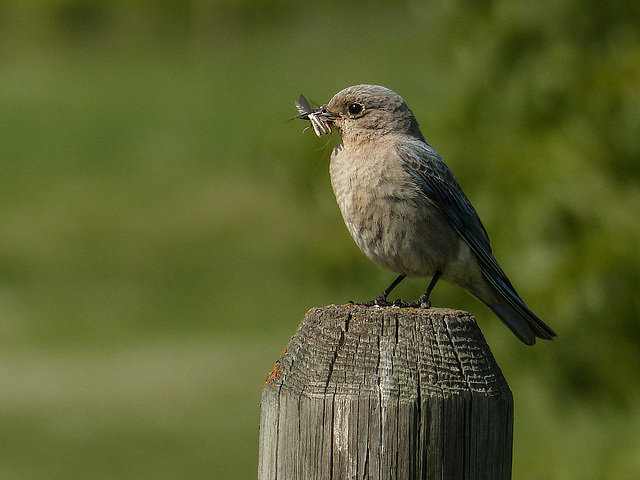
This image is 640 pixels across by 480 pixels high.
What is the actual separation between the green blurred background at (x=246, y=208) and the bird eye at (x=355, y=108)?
103 cm

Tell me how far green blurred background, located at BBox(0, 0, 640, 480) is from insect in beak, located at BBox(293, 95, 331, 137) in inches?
40.0

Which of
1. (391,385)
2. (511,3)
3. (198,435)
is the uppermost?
(511,3)

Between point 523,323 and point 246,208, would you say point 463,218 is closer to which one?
point 523,323

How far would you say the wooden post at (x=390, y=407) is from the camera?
242 cm

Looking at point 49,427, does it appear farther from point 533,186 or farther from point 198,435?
point 533,186

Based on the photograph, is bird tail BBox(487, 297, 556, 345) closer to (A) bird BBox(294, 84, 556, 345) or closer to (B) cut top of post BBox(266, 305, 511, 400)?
(A) bird BBox(294, 84, 556, 345)

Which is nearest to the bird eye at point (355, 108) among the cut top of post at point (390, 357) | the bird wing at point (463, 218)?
the bird wing at point (463, 218)

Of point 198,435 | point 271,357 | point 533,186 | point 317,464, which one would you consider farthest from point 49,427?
point 317,464

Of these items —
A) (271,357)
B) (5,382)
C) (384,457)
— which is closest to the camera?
(384,457)

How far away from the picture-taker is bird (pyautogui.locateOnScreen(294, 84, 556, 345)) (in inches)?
175

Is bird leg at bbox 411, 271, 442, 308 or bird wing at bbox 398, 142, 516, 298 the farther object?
bird wing at bbox 398, 142, 516, 298

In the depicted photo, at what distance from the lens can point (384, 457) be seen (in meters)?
2.42

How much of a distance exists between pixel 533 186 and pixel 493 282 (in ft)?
2.41

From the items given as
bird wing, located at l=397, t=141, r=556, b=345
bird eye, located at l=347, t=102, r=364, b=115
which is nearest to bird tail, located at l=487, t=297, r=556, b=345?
bird wing, located at l=397, t=141, r=556, b=345
